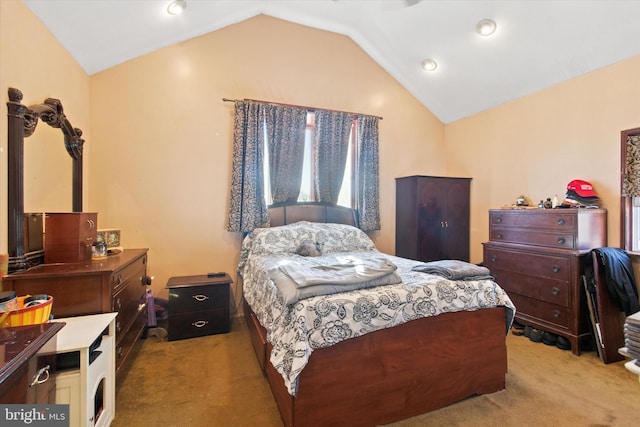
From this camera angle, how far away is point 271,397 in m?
Answer: 1.90

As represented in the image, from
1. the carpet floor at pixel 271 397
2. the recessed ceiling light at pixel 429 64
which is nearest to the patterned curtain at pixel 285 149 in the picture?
the recessed ceiling light at pixel 429 64

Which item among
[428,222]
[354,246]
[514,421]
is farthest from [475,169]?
[514,421]

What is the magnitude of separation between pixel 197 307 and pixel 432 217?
2.78 metres

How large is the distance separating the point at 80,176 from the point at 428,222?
356 cm

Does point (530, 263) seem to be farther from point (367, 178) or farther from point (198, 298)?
point (198, 298)

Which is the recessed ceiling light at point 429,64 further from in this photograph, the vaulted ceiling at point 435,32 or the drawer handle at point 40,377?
the drawer handle at point 40,377

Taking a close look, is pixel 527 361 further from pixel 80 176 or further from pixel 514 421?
pixel 80 176

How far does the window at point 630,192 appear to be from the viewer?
2.45 meters

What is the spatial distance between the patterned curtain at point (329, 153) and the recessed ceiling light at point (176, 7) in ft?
5.18

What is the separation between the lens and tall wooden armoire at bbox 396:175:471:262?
363cm

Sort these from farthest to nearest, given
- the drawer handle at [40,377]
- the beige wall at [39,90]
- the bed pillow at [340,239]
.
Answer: the bed pillow at [340,239] → the beige wall at [39,90] → the drawer handle at [40,377]

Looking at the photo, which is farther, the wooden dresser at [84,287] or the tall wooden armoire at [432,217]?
the tall wooden armoire at [432,217]

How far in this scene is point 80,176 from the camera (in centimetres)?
257

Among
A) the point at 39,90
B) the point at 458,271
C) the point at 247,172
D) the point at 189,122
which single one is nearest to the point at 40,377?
the point at 39,90
